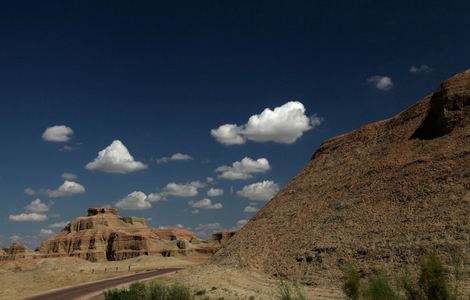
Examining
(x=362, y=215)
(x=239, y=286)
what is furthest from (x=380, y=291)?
(x=362, y=215)

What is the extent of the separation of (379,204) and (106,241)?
127 m

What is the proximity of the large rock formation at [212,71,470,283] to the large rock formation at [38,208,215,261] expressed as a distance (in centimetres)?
9503

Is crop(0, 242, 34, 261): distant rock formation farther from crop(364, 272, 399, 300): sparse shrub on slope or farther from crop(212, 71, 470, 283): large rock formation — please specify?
crop(364, 272, 399, 300): sparse shrub on slope

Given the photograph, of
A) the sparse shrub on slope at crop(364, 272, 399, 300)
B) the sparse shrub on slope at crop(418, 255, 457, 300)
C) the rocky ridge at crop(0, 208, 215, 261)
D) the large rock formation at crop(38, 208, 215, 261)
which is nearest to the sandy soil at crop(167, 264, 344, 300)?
the sparse shrub on slope at crop(418, 255, 457, 300)

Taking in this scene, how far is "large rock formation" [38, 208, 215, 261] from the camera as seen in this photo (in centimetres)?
13575

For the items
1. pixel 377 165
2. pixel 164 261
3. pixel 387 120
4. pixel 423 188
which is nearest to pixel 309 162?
pixel 387 120

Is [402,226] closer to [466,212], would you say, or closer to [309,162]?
[466,212]

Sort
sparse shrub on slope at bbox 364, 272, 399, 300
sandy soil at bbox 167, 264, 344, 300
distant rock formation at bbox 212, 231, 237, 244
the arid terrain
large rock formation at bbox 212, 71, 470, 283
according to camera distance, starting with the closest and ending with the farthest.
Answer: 1. sparse shrub on slope at bbox 364, 272, 399, 300
2. sandy soil at bbox 167, 264, 344, 300
3. the arid terrain
4. large rock formation at bbox 212, 71, 470, 283
5. distant rock formation at bbox 212, 231, 237, 244

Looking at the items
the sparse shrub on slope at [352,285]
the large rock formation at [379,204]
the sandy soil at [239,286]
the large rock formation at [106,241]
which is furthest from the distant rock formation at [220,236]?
the sparse shrub on slope at [352,285]

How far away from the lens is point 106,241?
14650 centimetres

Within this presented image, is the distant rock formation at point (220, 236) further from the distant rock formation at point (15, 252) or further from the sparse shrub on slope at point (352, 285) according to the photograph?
the sparse shrub on slope at point (352, 285)

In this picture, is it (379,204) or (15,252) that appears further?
(15,252)

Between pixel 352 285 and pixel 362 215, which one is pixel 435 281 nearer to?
pixel 352 285

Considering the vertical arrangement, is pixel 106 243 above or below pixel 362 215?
Answer: above
